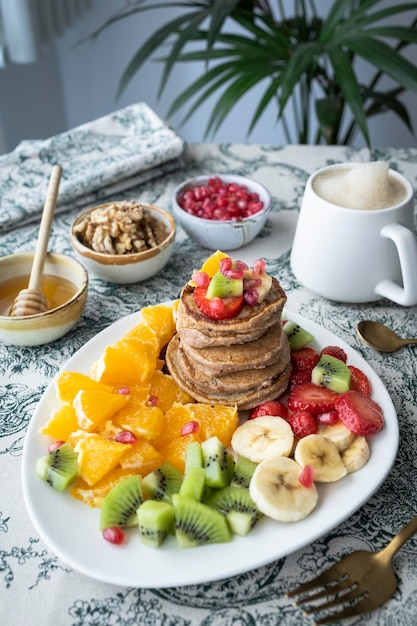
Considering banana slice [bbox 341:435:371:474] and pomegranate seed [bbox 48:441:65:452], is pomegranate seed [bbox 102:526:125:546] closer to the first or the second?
pomegranate seed [bbox 48:441:65:452]

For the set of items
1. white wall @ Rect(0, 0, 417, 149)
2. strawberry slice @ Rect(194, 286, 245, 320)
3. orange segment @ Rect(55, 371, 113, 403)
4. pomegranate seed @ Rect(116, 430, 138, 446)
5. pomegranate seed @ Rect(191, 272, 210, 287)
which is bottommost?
white wall @ Rect(0, 0, 417, 149)

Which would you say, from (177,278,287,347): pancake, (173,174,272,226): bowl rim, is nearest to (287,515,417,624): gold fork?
(177,278,287,347): pancake

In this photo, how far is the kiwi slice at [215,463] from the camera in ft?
4.85

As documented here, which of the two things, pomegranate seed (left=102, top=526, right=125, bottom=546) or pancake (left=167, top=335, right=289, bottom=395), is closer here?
pomegranate seed (left=102, top=526, right=125, bottom=546)

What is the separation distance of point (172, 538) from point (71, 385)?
1.60 feet

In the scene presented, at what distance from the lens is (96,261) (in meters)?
2.21

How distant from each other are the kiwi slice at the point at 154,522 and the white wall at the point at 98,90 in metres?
3.72

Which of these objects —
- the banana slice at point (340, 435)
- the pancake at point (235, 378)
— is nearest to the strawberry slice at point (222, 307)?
the pancake at point (235, 378)

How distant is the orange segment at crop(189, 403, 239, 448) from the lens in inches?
63.6

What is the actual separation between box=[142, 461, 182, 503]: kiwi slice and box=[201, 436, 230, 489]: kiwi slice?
80mm

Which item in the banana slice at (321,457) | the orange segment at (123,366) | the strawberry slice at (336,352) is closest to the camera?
the banana slice at (321,457)

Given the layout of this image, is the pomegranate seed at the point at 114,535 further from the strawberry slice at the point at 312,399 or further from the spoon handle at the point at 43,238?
the spoon handle at the point at 43,238

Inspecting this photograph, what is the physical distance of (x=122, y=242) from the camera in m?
2.23

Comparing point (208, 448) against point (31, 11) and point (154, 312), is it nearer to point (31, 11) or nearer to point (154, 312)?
point (154, 312)
